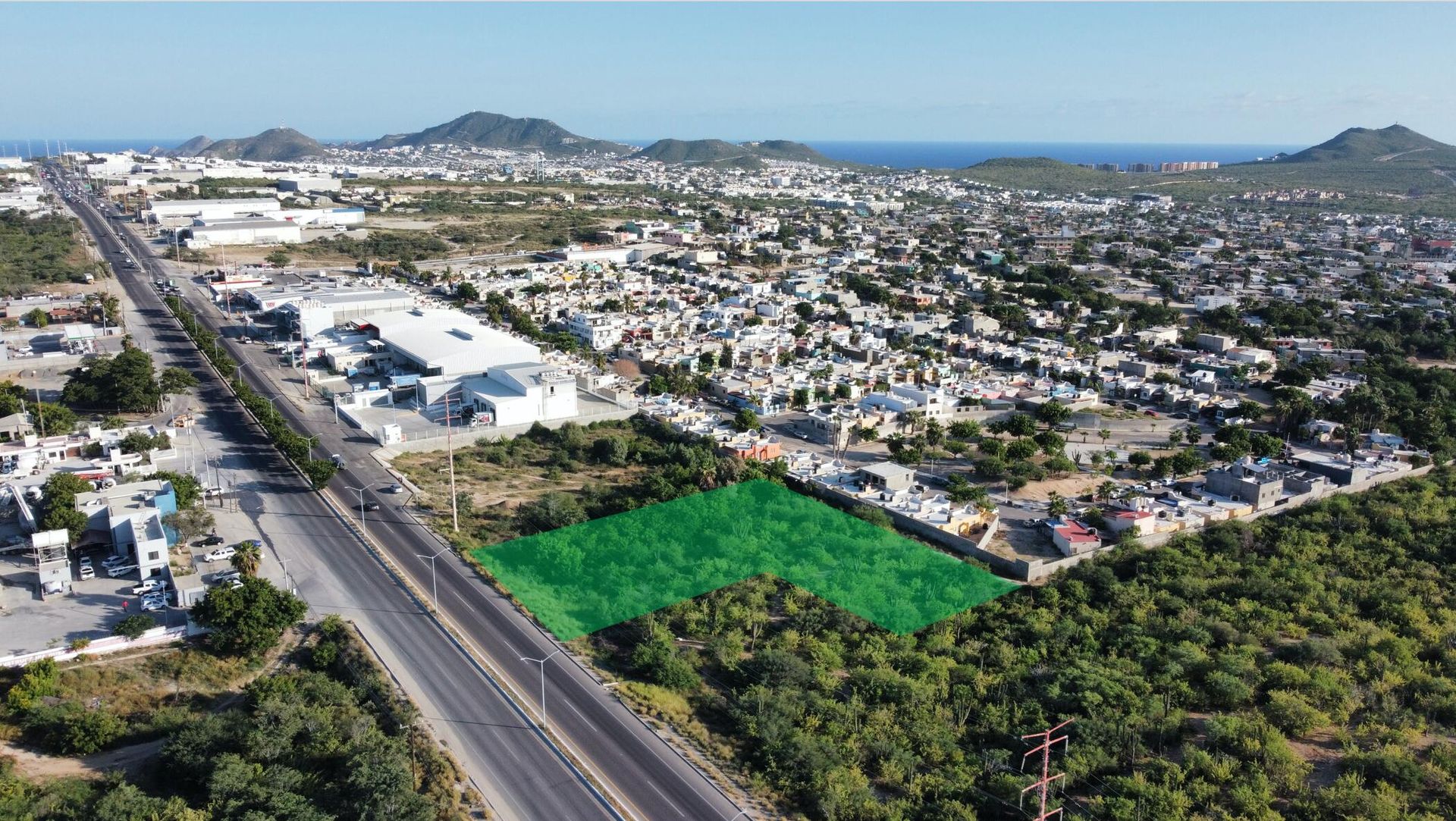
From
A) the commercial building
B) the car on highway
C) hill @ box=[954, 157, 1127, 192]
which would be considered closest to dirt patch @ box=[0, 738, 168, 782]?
the commercial building

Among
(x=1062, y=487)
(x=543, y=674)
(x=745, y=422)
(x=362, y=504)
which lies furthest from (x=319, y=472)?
(x=1062, y=487)

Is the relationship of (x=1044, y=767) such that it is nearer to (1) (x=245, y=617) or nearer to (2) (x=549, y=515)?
(1) (x=245, y=617)

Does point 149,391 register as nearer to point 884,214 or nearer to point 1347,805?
point 1347,805

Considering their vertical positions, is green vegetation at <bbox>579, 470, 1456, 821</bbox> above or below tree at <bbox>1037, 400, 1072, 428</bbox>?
below

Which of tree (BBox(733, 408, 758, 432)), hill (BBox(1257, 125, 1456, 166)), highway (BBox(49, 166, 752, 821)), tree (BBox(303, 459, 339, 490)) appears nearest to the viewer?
highway (BBox(49, 166, 752, 821))

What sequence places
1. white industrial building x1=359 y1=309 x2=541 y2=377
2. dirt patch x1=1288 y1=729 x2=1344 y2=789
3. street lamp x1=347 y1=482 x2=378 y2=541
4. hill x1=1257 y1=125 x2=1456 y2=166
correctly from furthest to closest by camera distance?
hill x1=1257 y1=125 x2=1456 y2=166 < white industrial building x1=359 y1=309 x2=541 y2=377 < street lamp x1=347 y1=482 x2=378 y2=541 < dirt patch x1=1288 y1=729 x2=1344 y2=789

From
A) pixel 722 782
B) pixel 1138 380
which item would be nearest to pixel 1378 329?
pixel 1138 380

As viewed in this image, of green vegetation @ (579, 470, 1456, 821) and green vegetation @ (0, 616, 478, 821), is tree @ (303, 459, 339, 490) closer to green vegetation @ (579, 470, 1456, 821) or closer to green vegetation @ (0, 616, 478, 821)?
green vegetation @ (0, 616, 478, 821)
